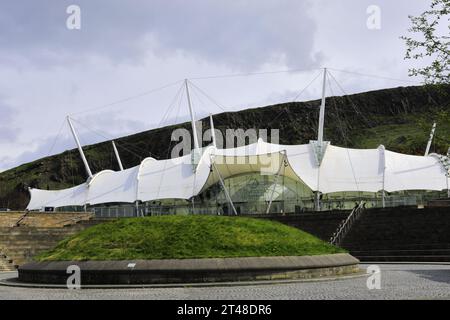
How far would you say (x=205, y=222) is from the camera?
853 inches

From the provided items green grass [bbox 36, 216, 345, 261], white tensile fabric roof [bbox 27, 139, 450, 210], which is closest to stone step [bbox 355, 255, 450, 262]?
green grass [bbox 36, 216, 345, 261]

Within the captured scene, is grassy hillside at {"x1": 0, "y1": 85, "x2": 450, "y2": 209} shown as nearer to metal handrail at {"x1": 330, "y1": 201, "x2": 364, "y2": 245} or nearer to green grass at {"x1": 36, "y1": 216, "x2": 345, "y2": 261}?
metal handrail at {"x1": 330, "y1": 201, "x2": 364, "y2": 245}

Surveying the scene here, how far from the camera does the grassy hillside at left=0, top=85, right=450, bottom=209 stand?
136000 millimetres

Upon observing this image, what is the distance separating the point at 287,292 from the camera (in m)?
15.8

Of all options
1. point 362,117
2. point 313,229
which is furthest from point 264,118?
point 313,229

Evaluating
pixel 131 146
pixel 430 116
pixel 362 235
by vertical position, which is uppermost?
pixel 131 146

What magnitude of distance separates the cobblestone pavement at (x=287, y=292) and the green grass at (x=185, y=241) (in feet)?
6.09

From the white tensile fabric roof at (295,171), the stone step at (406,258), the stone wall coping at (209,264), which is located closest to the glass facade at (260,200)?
the white tensile fabric roof at (295,171)

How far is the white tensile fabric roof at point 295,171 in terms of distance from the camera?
54469 mm

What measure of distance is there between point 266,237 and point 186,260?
320 cm

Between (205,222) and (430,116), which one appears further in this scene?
(205,222)
